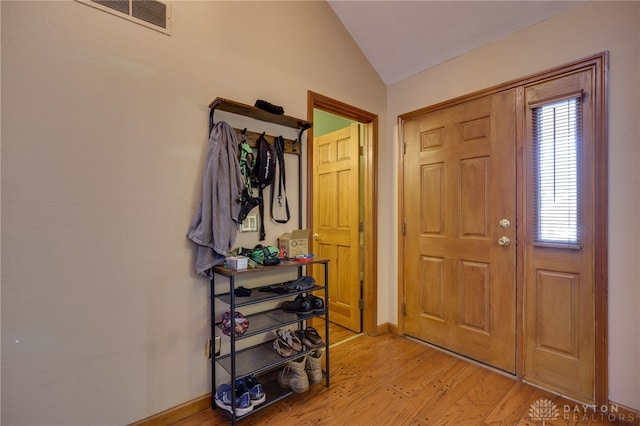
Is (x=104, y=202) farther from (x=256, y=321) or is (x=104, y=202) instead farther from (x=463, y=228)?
(x=463, y=228)

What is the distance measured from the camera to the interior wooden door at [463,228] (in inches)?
83.9

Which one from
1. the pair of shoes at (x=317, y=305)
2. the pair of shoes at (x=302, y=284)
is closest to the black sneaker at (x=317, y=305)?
the pair of shoes at (x=317, y=305)

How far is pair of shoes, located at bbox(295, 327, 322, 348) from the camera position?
1956mm

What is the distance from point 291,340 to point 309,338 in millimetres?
142

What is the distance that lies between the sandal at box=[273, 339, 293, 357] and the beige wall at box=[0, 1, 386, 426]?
0.44m

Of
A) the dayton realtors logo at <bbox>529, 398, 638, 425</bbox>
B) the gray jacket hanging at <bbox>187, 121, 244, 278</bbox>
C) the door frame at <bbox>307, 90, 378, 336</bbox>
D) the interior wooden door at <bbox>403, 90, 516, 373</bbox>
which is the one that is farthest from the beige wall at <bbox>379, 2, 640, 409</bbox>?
the gray jacket hanging at <bbox>187, 121, 244, 278</bbox>

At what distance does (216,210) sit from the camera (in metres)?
1.66

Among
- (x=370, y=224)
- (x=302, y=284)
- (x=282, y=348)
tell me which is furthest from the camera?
(x=370, y=224)

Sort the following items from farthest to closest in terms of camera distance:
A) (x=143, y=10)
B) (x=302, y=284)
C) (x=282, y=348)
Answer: (x=302, y=284)
(x=282, y=348)
(x=143, y=10)

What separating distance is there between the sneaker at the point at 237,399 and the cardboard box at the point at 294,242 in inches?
32.8

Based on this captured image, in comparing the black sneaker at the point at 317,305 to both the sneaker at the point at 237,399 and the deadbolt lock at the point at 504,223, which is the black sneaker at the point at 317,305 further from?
the deadbolt lock at the point at 504,223

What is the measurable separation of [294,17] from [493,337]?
9.30 feet

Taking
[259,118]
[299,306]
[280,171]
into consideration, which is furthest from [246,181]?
[299,306]

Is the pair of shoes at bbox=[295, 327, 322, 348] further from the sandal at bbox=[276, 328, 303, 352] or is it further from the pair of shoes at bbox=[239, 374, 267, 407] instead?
the pair of shoes at bbox=[239, 374, 267, 407]
